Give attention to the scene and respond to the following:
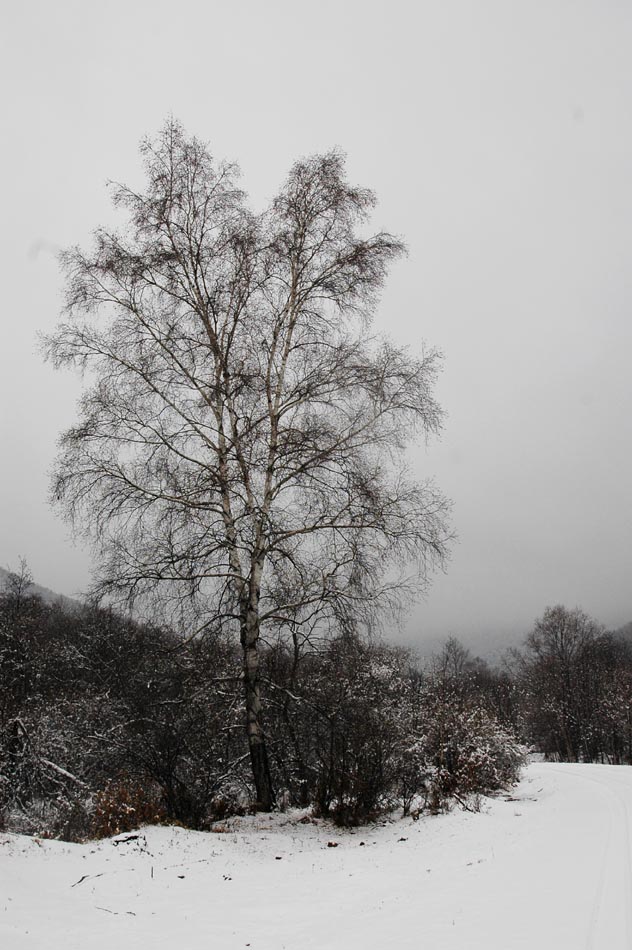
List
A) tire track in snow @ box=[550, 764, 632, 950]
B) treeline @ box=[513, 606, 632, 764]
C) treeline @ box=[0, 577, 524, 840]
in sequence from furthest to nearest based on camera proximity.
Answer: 1. treeline @ box=[513, 606, 632, 764]
2. treeline @ box=[0, 577, 524, 840]
3. tire track in snow @ box=[550, 764, 632, 950]

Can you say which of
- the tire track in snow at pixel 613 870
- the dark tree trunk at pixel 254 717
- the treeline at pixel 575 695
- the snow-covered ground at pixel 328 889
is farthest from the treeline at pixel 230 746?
the treeline at pixel 575 695

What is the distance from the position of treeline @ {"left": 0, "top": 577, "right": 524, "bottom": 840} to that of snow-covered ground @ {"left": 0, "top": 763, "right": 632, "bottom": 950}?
1.25 m

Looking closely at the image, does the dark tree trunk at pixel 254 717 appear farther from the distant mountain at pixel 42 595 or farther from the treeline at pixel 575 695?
the treeline at pixel 575 695

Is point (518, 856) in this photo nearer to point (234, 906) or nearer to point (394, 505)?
point (234, 906)

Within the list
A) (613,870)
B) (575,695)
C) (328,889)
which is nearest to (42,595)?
(575,695)

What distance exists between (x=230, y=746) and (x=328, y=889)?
9.20 m

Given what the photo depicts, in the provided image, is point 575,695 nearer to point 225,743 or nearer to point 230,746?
point 230,746

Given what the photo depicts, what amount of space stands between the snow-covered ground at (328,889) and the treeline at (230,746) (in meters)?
1.25

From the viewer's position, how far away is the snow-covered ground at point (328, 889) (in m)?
→ 4.48

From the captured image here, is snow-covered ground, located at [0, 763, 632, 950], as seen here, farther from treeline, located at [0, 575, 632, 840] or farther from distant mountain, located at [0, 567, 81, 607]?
distant mountain, located at [0, 567, 81, 607]

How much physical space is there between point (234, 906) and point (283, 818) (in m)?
4.28

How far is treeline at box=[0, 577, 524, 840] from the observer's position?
977 cm

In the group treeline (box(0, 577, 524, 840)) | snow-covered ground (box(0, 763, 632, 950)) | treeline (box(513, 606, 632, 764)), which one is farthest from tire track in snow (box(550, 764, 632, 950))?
treeline (box(513, 606, 632, 764))

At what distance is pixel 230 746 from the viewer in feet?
47.8
